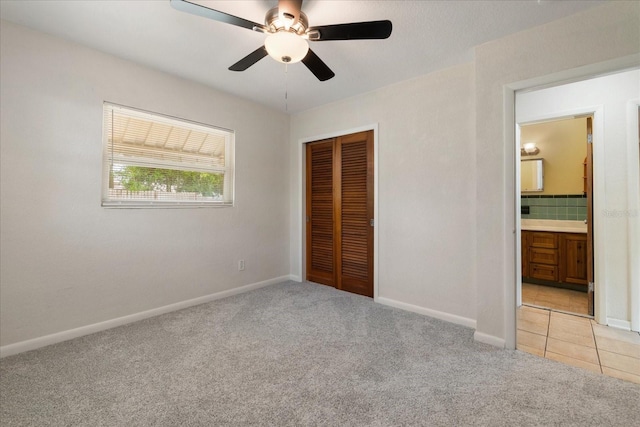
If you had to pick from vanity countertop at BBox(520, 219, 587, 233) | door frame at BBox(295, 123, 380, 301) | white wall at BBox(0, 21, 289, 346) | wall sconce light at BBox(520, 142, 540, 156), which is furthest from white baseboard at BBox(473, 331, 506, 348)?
wall sconce light at BBox(520, 142, 540, 156)

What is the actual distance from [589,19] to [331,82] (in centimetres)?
212

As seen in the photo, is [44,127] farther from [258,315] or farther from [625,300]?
[625,300]

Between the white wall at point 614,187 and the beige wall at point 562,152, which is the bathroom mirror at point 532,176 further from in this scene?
the white wall at point 614,187

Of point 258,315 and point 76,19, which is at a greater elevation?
point 76,19

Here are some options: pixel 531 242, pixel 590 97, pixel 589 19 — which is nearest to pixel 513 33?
pixel 589 19

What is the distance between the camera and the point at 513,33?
220 cm

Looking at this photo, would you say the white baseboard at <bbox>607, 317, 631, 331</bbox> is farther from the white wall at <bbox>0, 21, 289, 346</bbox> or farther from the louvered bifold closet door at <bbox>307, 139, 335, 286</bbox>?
the white wall at <bbox>0, 21, 289, 346</bbox>

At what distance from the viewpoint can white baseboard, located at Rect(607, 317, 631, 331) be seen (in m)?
2.59

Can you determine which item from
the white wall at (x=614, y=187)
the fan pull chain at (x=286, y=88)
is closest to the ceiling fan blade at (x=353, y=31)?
the fan pull chain at (x=286, y=88)

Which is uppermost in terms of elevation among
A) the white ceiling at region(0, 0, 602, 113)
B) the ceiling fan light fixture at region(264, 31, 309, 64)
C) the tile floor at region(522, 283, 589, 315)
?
the white ceiling at region(0, 0, 602, 113)

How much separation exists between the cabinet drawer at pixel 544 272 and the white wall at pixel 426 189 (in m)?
2.18

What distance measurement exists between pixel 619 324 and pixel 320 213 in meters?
3.37

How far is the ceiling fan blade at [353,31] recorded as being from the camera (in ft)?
5.37

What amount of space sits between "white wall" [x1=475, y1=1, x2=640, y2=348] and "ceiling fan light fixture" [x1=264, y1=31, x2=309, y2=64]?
5.38 feet
